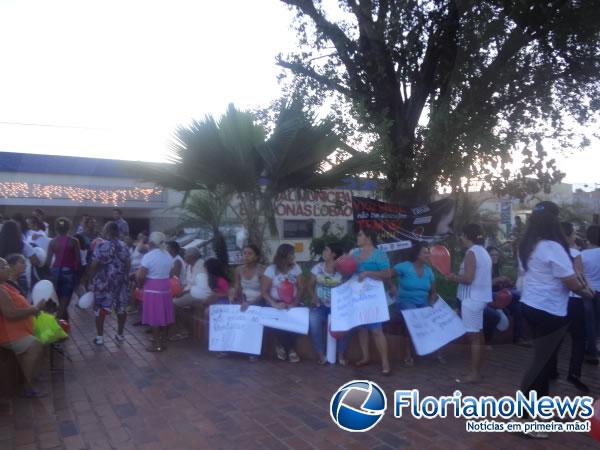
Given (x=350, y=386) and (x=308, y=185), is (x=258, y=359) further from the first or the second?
(x=308, y=185)

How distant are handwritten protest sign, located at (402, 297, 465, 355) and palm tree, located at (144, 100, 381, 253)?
8.57 ft

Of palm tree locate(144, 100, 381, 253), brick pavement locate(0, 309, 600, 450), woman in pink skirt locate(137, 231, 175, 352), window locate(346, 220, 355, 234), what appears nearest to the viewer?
brick pavement locate(0, 309, 600, 450)

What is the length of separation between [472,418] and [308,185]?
4.37 meters

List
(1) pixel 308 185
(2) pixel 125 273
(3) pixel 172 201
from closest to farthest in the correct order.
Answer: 1. (2) pixel 125 273
2. (1) pixel 308 185
3. (3) pixel 172 201

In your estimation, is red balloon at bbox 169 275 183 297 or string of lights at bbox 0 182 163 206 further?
string of lights at bbox 0 182 163 206

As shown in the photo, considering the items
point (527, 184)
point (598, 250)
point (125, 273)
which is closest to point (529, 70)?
point (527, 184)

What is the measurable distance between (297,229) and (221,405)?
18.3 m

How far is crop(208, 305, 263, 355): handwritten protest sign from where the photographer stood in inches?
241

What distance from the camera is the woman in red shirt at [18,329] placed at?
4.71 m

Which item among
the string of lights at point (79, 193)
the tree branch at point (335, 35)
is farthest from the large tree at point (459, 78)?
the string of lights at point (79, 193)

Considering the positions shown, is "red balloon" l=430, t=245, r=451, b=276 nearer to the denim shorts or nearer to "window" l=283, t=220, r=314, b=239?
the denim shorts

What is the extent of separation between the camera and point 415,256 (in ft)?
20.1

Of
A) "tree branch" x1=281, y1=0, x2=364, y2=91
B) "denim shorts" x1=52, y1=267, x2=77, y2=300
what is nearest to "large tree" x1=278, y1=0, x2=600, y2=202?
"tree branch" x1=281, y1=0, x2=364, y2=91

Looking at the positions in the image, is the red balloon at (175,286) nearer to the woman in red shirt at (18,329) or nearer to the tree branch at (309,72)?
the woman in red shirt at (18,329)
